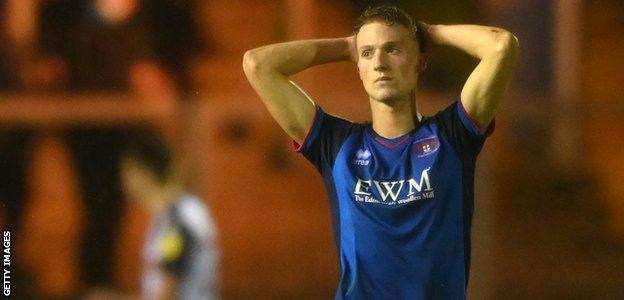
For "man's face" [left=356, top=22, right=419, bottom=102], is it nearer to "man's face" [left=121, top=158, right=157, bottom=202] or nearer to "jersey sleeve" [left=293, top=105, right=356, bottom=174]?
"jersey sleeve" [left=293, top=105, right=356, bottom=174]

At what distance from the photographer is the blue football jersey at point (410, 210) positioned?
150 centimetres

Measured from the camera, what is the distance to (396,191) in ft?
4.96

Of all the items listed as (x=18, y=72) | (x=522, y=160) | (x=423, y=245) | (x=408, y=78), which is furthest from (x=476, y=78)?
(x=18, y=72)

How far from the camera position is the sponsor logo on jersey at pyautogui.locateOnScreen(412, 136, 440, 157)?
4.96 ft

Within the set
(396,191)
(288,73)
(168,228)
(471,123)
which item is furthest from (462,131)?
(168,228)

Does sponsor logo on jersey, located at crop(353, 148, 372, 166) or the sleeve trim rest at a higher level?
the sleeve trim

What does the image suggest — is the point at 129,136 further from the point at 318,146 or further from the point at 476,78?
the point at 476,78

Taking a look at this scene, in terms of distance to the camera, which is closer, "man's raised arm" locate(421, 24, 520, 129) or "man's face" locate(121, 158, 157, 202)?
"man's raised arm" locate(421, 24, 520, 129)

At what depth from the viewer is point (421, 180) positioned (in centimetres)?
151

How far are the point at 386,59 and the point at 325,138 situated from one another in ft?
0.48

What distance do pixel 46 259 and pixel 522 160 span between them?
109cm

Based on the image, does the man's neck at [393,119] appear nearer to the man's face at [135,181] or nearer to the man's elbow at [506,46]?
the man's elbow at [506,46]

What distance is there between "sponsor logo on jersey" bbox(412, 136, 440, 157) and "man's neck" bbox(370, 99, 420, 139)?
0.03 metres

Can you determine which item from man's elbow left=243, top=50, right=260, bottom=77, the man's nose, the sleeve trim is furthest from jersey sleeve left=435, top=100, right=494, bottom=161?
man's elbow left=243, top=50, right=260, bottom=77
